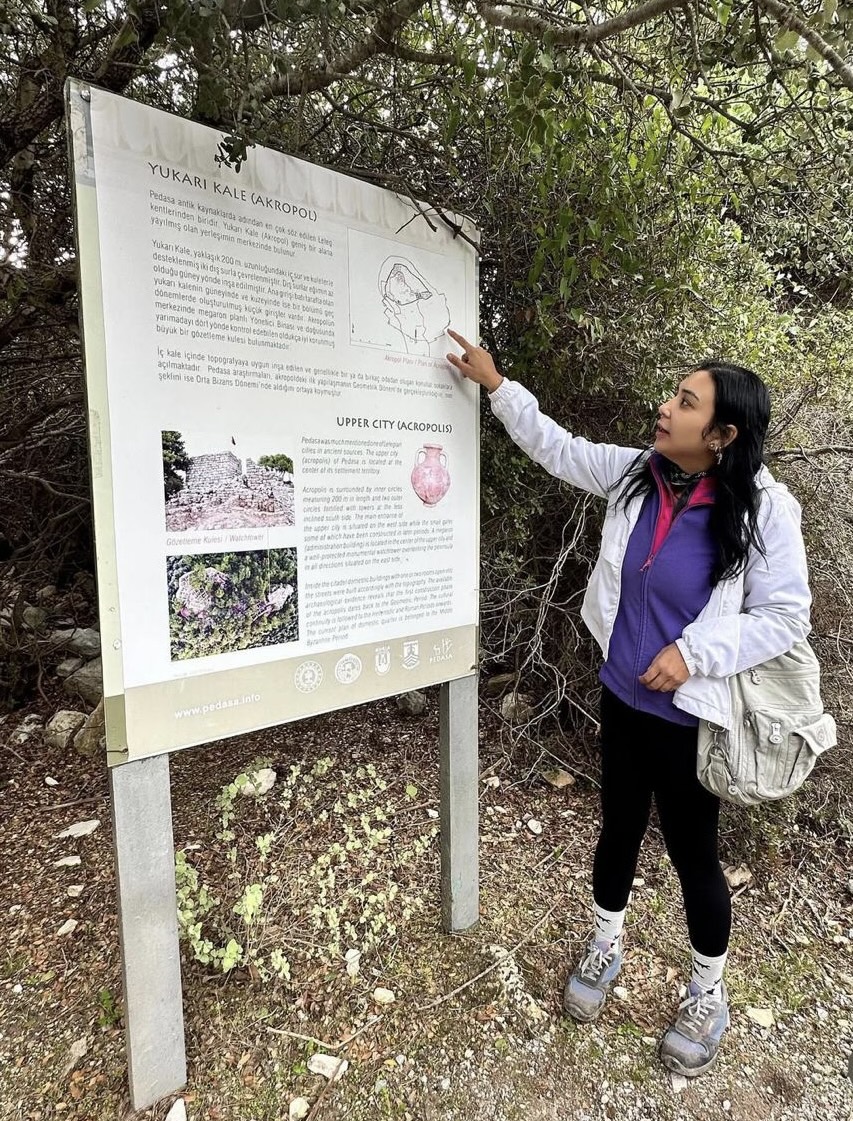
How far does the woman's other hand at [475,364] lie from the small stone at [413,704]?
7.26 ft

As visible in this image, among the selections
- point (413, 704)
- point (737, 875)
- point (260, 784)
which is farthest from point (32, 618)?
point (737, 875)

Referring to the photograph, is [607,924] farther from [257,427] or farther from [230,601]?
[257,427]

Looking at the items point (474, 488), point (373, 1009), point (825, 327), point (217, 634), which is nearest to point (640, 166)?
point (474, 488)

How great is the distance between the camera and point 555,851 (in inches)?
117

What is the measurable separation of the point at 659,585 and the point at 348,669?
971mm

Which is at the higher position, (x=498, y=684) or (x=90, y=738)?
(x=498, y=684)

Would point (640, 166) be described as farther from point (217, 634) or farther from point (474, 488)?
point (217, 634)

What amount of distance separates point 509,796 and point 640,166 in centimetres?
284

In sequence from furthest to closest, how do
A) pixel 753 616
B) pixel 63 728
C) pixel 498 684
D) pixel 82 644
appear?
pixel 82 644 < pixel 498 684 < pixel 63 728 < pixel 753 616

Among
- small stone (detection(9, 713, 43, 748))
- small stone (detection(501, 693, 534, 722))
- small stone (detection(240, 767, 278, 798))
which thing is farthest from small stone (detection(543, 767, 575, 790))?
small stone (detection(9, 713, 43, 748))

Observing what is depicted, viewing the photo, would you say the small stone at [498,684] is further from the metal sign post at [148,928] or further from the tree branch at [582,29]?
the tree branch at [582,29]

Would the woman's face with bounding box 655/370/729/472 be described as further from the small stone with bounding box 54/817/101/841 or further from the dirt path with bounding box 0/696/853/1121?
the small stone with bounding box 54/817/101/841

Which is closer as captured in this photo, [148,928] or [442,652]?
[148,928]

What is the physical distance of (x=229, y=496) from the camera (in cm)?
165
